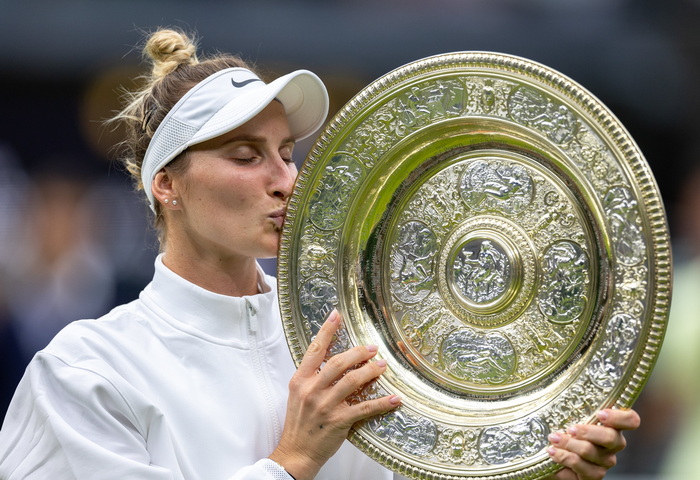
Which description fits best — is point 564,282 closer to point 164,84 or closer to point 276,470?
point 276,470

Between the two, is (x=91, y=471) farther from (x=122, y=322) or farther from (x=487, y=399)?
(x=487, y=399)

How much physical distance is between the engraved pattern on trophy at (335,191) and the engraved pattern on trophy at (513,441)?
0.47 metres

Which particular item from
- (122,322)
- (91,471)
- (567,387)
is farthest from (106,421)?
(567,387)

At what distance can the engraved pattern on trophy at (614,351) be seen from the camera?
4.45 feet

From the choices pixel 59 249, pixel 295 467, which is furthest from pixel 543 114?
pixel 59 249

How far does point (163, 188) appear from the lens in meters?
1.78

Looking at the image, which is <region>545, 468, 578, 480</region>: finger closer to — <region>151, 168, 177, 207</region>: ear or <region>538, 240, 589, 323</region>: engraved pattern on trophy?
<region>538, 240, 589, 323</region>: engraved pattern on trophy

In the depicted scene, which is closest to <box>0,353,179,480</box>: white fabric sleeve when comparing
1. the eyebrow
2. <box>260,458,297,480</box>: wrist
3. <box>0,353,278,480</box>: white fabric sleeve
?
<box>0,353,278,480</box>: white fabric sleeve

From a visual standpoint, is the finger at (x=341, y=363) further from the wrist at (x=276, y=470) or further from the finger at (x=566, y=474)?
the finger at (x=566, y=474)

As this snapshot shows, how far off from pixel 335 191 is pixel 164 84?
446 millimetres

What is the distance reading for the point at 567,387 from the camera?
1428 mm

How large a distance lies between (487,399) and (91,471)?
67 cm

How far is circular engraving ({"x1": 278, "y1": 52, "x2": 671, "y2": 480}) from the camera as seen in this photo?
138 centimetres

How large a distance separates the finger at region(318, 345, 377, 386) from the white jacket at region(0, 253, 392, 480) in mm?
178
